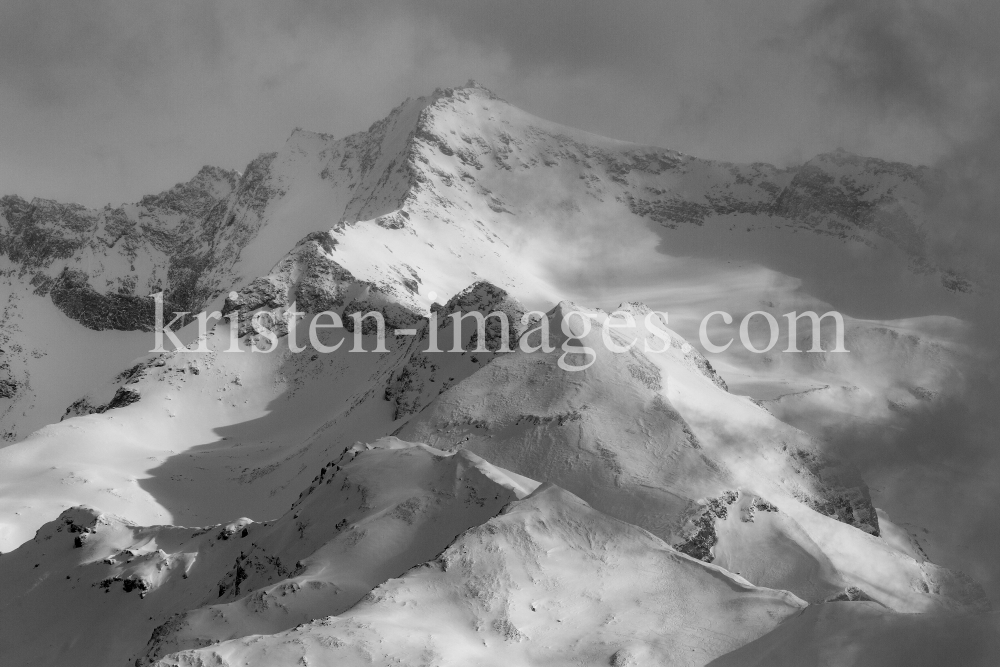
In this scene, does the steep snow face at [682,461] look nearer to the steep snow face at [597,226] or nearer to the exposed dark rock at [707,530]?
the exposed dark rock at [707,530]

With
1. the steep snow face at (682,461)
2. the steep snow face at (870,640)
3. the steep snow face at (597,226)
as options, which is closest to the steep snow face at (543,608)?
the steep snow face at (870,640)

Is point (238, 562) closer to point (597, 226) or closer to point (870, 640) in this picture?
point (870, 640)

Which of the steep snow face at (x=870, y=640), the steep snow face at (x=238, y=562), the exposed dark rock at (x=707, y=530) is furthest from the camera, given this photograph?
the exposed dark rock at (x=707, y=530)

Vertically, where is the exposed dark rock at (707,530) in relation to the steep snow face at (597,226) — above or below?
below

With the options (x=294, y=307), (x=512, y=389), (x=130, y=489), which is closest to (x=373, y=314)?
(x=294, y=307)

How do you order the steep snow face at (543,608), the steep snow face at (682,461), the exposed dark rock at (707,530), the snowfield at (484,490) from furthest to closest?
the steep snow face at (682,461), the exposed dark rock at (707,530), the snowfield at (484,490), the steep snow face at (543,608)

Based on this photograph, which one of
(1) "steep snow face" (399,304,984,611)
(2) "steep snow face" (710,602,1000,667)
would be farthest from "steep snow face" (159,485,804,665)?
(1) "steep snow face" (399,304,984,611)
